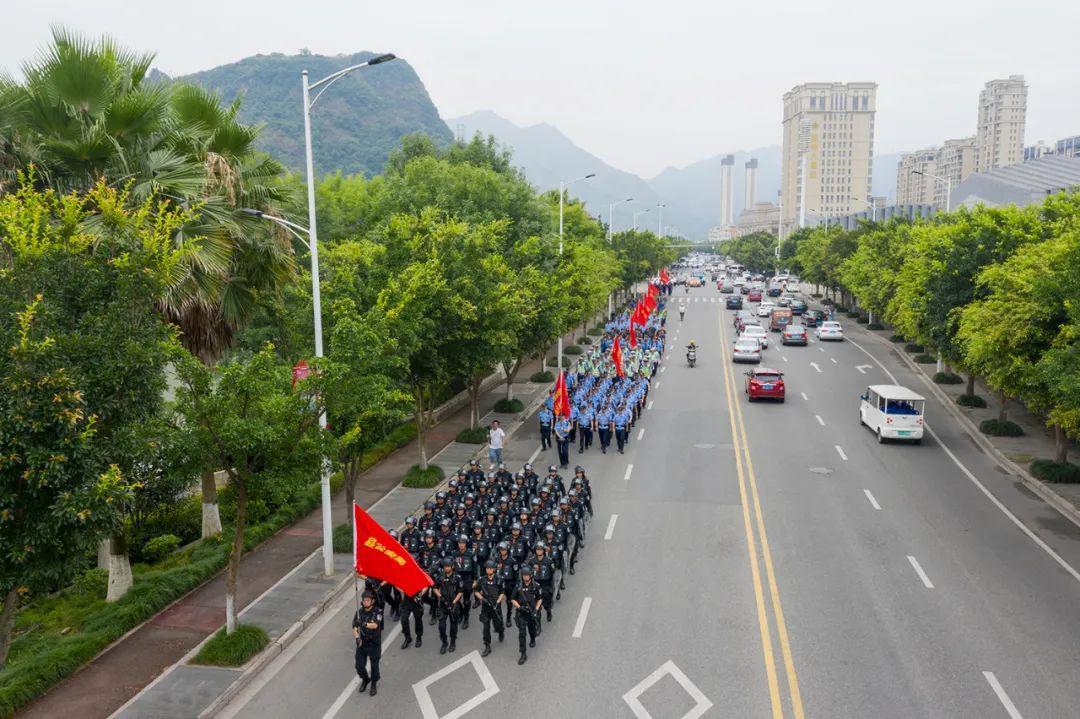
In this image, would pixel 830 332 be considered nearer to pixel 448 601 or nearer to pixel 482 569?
pixel 482 569

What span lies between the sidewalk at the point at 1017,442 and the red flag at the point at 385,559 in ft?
51.3

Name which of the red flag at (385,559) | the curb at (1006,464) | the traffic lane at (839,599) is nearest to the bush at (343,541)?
the red flag at (385,559)

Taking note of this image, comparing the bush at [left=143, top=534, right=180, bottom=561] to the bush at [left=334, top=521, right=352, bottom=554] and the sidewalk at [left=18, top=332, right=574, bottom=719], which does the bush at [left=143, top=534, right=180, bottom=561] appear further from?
the bush at [left=334, top=521, right=352, bottom=554]

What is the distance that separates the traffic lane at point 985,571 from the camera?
40.4ft

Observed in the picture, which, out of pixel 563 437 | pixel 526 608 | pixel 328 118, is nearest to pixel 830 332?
pixel 563 437

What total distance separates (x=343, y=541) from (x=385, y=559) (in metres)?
5.50

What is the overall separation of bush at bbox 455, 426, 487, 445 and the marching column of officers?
31.7 ft

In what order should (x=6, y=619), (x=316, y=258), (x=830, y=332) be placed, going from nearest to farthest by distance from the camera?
(x=6, y=619) < (x=316, y=258) < (x=830, y=332)

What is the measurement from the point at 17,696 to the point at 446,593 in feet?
19.1

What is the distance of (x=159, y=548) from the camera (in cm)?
1783

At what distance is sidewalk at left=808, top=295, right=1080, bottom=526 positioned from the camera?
21.5 meters

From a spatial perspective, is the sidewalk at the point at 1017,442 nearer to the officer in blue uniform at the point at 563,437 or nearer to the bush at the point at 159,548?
the officer in blue uniform at the point at 563,437

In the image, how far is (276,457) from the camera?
1226 cm

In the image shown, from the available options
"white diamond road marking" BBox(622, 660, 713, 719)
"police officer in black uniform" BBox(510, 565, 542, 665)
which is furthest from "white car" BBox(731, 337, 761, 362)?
→ "white diamond road marking" BBox(622, 660, 713, 719)
